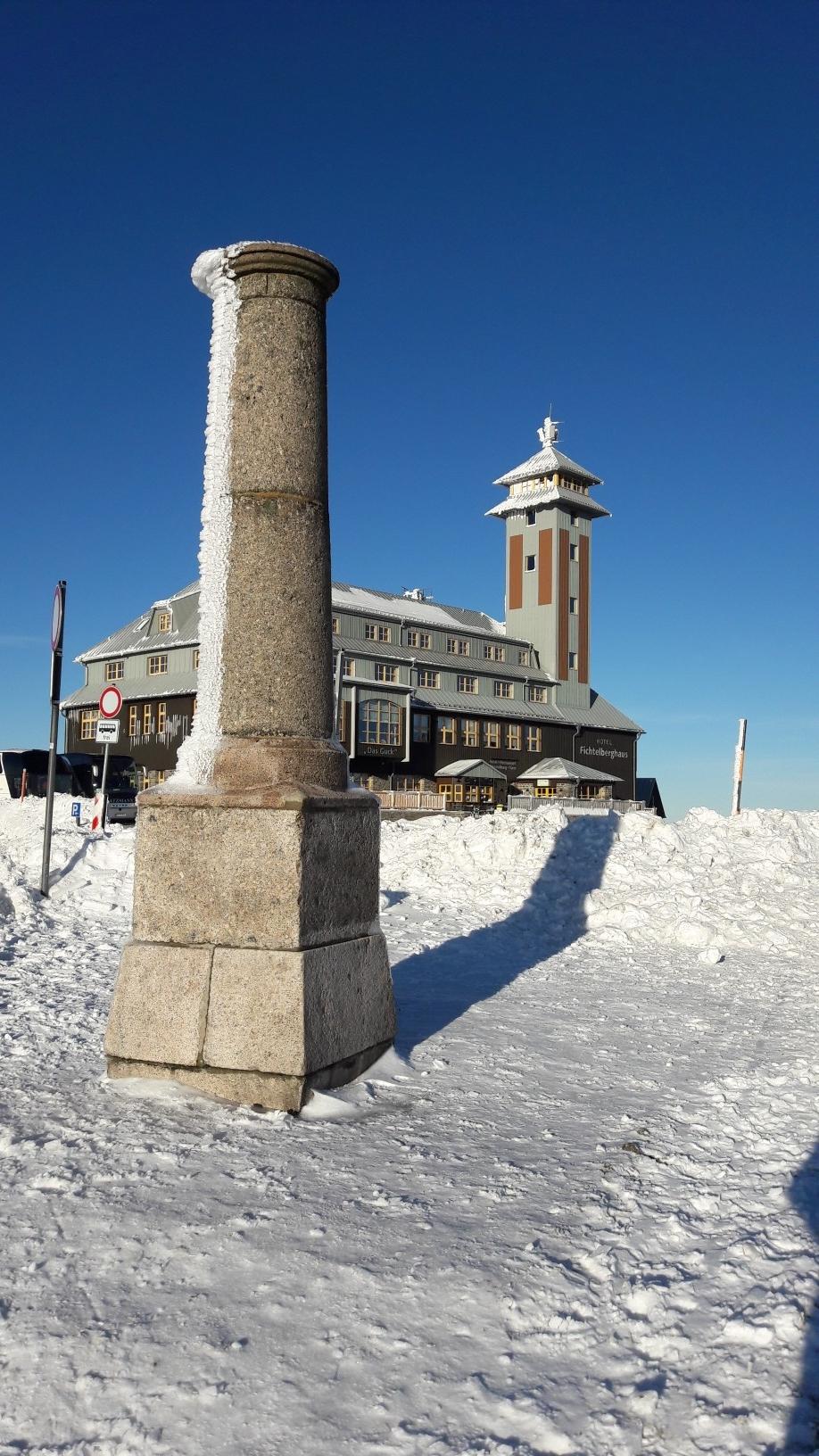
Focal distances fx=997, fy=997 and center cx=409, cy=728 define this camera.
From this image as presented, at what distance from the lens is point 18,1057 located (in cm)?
616

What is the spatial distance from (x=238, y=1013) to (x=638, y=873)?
9853 mm

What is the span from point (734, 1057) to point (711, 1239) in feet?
10.6

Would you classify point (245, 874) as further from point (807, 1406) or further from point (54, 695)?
point (54, 695)

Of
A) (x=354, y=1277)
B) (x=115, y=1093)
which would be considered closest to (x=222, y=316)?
(x=115, y=1093)

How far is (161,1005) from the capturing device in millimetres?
5566

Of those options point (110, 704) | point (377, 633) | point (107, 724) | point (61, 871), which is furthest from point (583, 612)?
point (61, 871)

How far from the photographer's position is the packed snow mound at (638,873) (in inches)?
490

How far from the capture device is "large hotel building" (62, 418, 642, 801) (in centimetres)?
3919

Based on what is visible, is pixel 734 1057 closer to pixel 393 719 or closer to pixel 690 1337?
pixel 690 1337

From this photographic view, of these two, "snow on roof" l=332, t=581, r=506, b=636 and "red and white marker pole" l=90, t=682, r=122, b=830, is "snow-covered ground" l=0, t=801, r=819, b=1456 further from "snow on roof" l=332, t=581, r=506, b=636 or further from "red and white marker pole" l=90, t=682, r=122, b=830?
"snow on roof" l=332, t=581, r=506, b=636

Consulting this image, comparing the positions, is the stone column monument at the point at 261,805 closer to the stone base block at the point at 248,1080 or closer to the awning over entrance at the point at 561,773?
the stone base block at the point at 248,1080

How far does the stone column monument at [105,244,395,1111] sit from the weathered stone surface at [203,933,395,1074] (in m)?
0.01

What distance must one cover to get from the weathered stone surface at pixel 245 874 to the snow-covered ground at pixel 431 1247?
0.90 meters

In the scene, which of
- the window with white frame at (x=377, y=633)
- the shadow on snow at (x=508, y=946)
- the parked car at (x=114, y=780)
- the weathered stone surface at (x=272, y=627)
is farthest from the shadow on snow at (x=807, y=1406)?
the window with white frame at (x=377, y=633)
